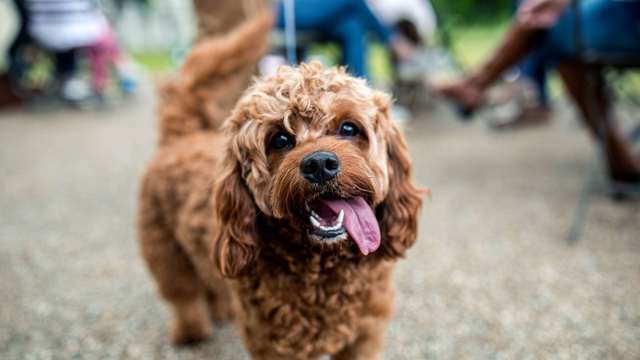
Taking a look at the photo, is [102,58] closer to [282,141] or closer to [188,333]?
[188,333]

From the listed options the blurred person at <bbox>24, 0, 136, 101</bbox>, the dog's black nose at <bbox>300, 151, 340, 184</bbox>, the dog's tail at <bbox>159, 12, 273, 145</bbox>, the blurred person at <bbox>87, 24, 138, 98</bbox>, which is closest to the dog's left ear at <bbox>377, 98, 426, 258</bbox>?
the dog's black nose at <bbox>300, 151, 340, 184</bbox>

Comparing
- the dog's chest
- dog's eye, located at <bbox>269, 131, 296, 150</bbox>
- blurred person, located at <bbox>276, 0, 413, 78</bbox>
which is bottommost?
blurred person, located at <bbox>276, 0, 413, 78</bbox>

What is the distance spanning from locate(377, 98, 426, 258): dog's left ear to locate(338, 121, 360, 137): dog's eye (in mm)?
137

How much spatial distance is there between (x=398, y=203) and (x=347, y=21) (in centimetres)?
444

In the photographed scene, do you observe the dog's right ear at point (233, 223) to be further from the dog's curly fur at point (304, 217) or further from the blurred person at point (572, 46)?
the blurred person at point (572, 46)

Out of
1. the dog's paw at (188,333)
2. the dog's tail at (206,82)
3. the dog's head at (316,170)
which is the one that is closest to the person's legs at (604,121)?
the dog's tail at (206,82)

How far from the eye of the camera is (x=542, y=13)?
14.3 ft

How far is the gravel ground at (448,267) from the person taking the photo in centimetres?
299

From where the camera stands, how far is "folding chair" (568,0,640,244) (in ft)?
12.7

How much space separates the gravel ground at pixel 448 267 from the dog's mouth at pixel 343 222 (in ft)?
3.45

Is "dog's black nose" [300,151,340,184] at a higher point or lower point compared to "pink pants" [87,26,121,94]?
higher

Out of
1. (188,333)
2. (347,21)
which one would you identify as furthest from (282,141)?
(347,21)

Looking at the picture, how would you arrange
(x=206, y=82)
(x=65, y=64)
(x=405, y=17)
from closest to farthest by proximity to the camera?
(x=206, y=82) → (x=405, y=17) → (x=65, y=64)

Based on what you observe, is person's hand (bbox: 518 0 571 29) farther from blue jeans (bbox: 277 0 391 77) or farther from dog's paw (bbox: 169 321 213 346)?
dog's paw (bbox: 169 321 213 346)
